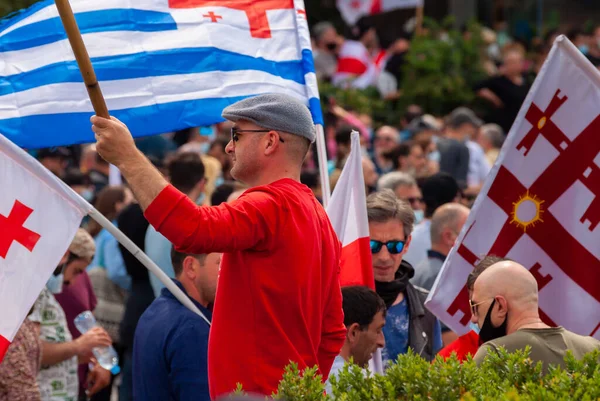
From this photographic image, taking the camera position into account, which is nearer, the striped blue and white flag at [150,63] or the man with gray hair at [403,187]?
the striped blue and white flag at [150,63]

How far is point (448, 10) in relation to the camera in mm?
23547

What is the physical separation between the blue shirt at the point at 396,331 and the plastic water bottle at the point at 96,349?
6.88ft

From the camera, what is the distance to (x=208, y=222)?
3775 millimetres

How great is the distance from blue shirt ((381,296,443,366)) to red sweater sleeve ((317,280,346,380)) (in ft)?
4.75

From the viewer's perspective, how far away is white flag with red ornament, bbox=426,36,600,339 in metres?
5.77

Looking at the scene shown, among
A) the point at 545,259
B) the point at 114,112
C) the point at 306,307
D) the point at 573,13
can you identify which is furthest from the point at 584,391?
the point at 573,13

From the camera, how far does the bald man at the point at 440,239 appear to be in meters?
7.27

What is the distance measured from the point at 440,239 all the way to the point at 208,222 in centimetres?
383

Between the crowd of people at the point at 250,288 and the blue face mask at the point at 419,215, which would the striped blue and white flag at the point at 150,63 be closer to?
the crowd of people at the point at 250,288

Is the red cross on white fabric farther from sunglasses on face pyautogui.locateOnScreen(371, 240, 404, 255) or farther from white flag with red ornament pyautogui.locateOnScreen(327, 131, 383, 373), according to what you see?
sunglasses on face pyautogui.locateOnScreen(371, 240, 404, 255)

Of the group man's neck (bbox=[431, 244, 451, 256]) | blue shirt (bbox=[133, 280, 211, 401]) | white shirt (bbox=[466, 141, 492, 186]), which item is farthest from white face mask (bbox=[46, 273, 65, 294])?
white shirt (bbox=[466, 141, 492, 186])

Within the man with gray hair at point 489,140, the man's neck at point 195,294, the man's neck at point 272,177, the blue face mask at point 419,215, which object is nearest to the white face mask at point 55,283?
the man's neck at point 195,294

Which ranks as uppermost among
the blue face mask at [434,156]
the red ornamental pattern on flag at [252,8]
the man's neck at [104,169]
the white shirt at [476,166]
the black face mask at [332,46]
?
the red ornamental pattern on flag at [252,8]

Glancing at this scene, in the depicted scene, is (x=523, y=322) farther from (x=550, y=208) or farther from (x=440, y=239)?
(x=440, y=239)
